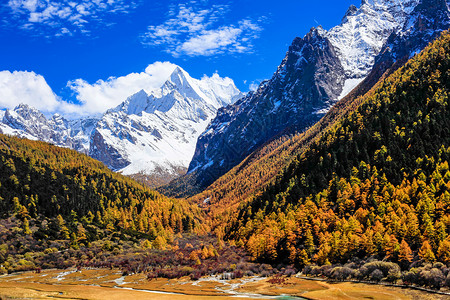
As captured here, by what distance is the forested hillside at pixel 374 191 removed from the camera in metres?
89.5

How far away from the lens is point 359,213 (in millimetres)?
110250

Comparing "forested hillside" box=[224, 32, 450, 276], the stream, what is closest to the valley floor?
the stream

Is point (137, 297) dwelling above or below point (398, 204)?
below

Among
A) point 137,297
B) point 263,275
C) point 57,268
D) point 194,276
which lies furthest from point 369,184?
point 57,268

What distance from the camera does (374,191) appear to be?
4742 inches

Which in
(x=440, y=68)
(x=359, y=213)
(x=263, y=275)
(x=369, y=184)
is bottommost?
(x=263, y=275)

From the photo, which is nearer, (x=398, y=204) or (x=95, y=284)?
(x=95, y=284)

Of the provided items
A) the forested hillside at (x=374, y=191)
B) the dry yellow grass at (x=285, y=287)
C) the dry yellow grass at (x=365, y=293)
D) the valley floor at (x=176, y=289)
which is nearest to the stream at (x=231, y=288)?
the valley floor at (x=176, y=289)

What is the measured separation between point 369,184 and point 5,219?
149 m

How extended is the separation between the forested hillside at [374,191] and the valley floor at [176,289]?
1924 centimetres

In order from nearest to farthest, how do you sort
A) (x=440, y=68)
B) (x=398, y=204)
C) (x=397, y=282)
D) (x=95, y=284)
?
(x=397, y=282)
(x=95, y=284)
(x=398, y=204)
(x=440, y=68)

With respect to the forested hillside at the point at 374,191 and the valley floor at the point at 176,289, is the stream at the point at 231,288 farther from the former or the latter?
the forested hillside at the point at 374,191

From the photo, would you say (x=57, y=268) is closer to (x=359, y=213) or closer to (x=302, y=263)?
(x=302, y=263)

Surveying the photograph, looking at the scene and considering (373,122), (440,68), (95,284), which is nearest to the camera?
(95,284)
